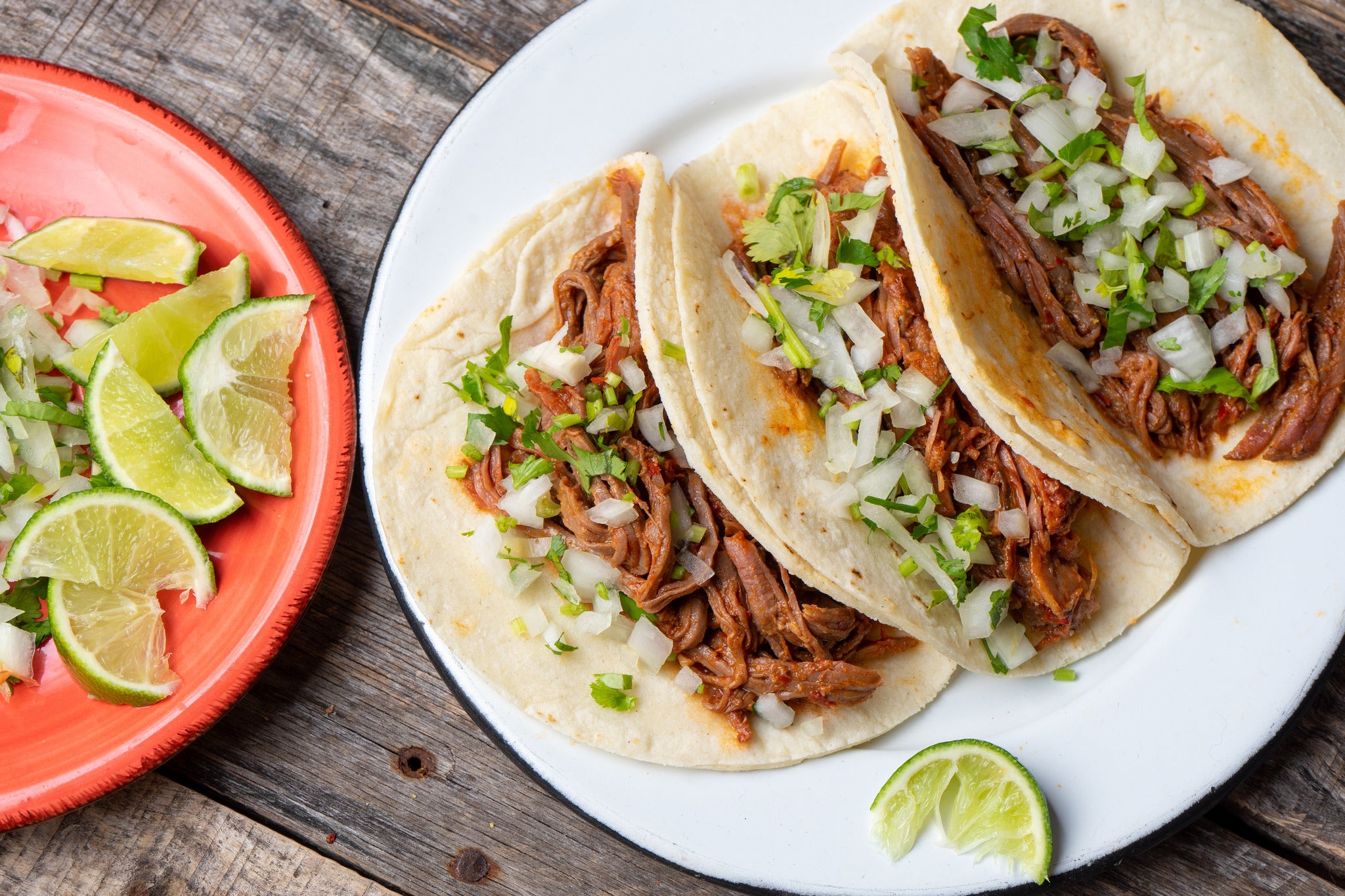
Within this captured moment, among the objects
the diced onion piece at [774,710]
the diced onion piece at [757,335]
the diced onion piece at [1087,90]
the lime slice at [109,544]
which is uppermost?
the diced onion piece at [1087,90]

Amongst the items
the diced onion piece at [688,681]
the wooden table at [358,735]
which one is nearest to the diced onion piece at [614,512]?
the diced onion piece at [688,681]

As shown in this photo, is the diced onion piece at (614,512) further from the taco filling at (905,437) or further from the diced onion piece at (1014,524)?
the diced onion piece at (1014,524)

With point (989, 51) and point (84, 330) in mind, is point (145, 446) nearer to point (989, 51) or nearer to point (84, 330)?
point (84, 330)

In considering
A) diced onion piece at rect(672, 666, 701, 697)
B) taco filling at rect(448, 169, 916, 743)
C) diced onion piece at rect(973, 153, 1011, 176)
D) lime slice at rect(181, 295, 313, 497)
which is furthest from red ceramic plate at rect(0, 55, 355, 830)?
diced onion piece at rect(973, 153, 1011, 176)

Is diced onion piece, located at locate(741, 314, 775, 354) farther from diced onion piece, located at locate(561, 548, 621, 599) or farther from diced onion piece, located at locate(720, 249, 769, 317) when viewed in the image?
diced onion piece, located at locate(561, 548, 621, 599)

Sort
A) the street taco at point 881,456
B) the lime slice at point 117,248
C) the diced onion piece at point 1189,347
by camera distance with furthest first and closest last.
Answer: the lime slice at point 117,248, the diced onion piece at point 1189,347, the street taco at point 881,456

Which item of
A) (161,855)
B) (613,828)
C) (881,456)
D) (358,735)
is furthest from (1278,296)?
(161,855)
